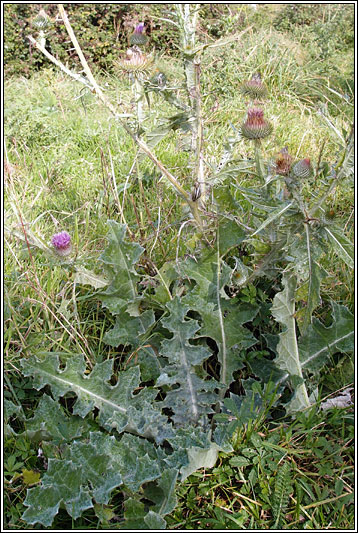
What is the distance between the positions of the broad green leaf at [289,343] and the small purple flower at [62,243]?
0.85 metres

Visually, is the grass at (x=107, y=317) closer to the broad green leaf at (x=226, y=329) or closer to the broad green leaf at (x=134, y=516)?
the broad green leaf at (x=134, y=516)

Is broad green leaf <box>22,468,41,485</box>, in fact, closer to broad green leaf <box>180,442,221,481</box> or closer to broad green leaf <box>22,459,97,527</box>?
broad green leaf <box>22,459,97,527</box>

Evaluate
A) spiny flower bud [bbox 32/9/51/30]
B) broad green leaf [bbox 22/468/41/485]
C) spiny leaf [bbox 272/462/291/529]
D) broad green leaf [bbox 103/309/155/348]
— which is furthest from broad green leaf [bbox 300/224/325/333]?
spiny flower bud [bbox 32/9/51/30]

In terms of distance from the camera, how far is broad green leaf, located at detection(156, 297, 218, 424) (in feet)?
6.10

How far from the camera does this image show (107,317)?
2.31 metres

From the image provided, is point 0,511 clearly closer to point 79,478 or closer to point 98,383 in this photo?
point 79,478

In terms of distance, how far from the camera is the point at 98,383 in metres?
1.87

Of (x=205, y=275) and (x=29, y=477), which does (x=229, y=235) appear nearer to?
(x=205, y=275)

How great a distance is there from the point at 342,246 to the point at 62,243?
1071 mm

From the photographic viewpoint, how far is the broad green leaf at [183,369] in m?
1.86

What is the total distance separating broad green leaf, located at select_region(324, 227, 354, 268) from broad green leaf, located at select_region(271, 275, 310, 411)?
24 centimetres

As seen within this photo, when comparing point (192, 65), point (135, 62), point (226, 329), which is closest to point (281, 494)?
point (226, 329)

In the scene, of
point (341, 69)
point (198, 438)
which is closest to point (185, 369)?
point (198, 438)

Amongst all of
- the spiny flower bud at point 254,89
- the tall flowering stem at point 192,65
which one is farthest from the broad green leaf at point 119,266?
the spiny flower bud at point 254,89
